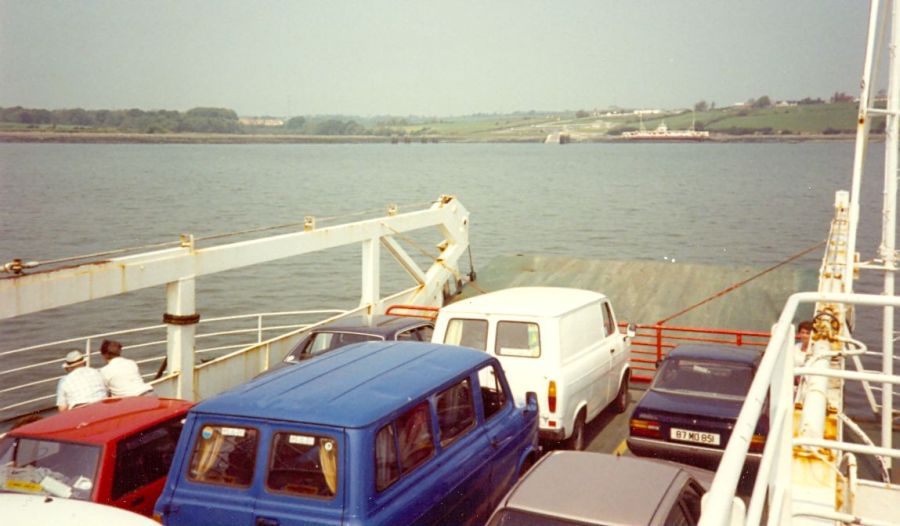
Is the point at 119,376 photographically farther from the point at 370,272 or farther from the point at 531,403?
the point at 370,272

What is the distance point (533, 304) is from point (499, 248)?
39.9 meters

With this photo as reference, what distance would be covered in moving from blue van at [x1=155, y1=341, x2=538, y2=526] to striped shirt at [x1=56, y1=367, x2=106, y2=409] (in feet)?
Answer: 10.9

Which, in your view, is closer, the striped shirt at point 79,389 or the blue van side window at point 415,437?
the blue van side window at point 415,437

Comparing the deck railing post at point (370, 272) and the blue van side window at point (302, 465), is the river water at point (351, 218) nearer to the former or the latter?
the deck railing post at point (370, 272)

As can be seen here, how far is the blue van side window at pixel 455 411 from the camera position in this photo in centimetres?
647

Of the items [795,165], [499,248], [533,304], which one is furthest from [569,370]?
[795,165]

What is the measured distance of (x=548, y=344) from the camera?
984cm

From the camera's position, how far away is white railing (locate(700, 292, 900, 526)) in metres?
1.74

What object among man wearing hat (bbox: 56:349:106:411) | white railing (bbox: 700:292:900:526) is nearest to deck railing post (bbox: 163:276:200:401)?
man wearing hat (bbox: 56:349:106:411)

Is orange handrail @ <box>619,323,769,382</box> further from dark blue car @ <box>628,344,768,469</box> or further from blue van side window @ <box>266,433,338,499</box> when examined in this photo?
blue van side window @ <box>266,433,338,499</box>

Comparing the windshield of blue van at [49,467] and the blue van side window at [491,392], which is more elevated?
the blue van side window at [491,392]

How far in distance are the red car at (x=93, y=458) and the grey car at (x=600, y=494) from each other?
294cm

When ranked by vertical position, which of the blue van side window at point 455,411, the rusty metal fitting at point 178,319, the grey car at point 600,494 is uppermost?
the blue van side window at point 455,411

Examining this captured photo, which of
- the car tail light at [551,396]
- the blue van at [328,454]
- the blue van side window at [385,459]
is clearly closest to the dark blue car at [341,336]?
the car tail light at [551,396]
